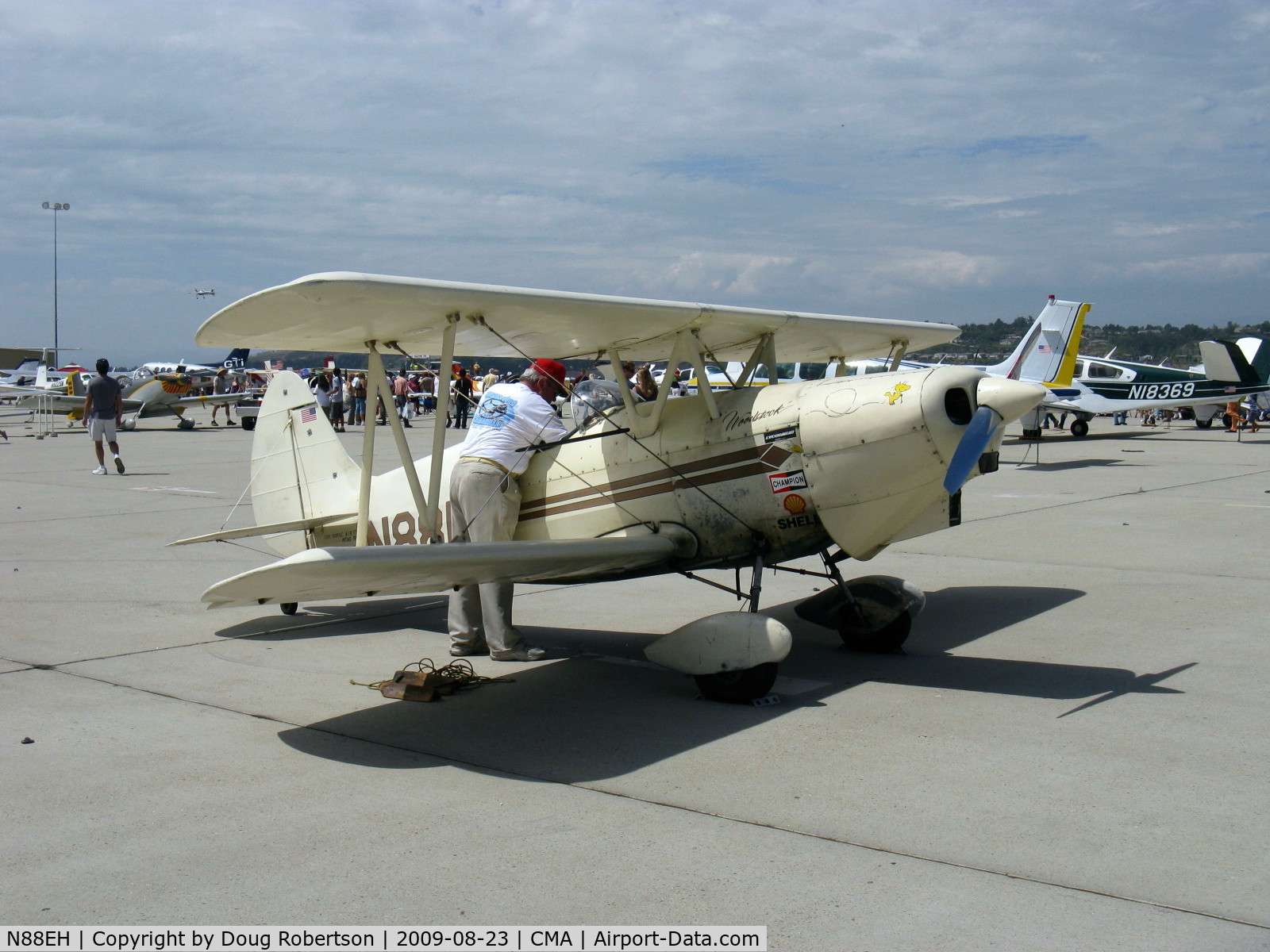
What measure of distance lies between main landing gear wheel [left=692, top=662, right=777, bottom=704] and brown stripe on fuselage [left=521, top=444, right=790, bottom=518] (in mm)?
1209

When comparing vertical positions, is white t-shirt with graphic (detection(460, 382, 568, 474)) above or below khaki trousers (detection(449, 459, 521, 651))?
Result: above

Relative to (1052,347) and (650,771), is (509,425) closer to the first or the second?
(650,771)

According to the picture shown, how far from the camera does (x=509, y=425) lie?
22.1 ft

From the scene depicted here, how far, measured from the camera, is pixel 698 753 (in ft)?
15.4

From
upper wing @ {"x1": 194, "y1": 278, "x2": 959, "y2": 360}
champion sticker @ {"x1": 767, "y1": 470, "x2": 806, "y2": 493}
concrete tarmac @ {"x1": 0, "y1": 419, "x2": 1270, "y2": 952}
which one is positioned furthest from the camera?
champion sticker @ {"x1": 767, "y1": 470, "x2": 806, "y2": 493}

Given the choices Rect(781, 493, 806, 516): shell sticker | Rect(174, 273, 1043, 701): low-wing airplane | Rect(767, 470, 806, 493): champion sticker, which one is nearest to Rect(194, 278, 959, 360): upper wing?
Rect(174, 273, 1043, 701): low-wing airplane

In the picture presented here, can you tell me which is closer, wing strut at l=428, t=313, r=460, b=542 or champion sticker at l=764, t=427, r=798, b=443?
wing strut at l=428, t=313, r=460, b=542

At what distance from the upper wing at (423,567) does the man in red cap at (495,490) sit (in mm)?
613

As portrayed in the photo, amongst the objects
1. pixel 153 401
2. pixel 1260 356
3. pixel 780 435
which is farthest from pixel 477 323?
pixel 1260 356

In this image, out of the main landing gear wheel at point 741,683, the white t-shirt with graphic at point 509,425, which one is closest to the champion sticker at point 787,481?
the main landing gear wheel at point 741,683

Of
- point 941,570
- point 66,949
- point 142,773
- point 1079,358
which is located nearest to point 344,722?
point 142,773

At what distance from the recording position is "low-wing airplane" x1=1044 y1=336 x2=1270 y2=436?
28.6m

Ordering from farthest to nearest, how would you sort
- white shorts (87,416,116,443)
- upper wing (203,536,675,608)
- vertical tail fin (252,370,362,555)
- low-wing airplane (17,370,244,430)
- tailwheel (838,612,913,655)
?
low-wing airplane (17,370,244,430)
white shorts (87,416,116,443)
vertical tail fin (252,370,362,555)
tailwheel (838,612,913,655)
upper wing (203,536,675,608)

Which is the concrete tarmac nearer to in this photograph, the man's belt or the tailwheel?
the tailwheel
